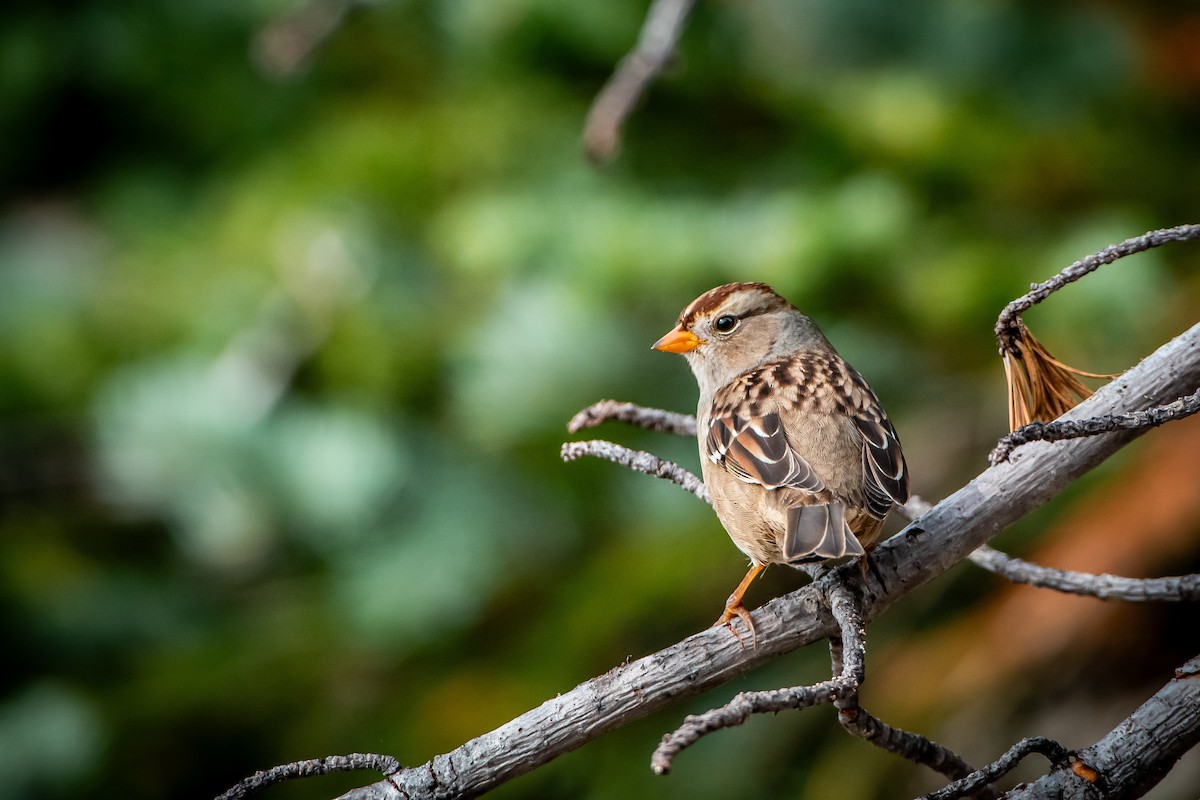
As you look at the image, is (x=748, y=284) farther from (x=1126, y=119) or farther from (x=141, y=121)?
(x=141, y=121)

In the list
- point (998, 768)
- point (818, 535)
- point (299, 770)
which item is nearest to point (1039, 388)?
point (818, 535)

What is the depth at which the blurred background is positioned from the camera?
2402mm

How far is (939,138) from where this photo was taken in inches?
108

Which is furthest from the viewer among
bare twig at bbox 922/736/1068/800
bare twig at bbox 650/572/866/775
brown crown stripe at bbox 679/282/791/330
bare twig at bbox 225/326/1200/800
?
brown crown stripe at bbox 679/282/791/330

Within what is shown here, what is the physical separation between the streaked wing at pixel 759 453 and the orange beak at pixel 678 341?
12.9 inches

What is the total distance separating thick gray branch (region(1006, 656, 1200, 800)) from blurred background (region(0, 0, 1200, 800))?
1.08 metres

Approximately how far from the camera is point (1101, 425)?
1.13 meters

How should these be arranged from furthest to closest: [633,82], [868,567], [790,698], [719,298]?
1. [719,298]
2. [633,82]
3. [868,567]
4. [790,698]

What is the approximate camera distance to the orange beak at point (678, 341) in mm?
2365

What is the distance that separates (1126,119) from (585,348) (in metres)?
1.43

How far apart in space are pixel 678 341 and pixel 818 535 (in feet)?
2.63

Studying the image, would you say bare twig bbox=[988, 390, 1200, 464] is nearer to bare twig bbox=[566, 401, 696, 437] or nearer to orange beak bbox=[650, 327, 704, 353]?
bare twig bbox=[566, 401, 696, 437]

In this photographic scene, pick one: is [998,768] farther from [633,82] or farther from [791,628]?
[633,82]

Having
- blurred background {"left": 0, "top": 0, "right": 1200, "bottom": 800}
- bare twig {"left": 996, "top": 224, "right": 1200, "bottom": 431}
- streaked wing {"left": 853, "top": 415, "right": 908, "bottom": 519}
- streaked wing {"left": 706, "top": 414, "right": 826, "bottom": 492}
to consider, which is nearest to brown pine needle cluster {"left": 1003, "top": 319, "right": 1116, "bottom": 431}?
bare twig {"left": 996, "top": 224, "right": 1200, "bottom": 431}
